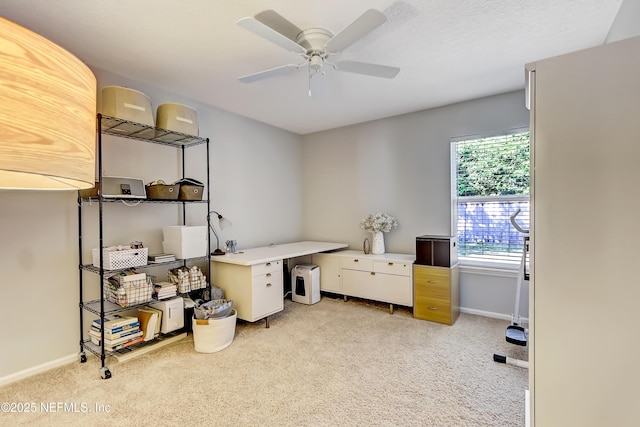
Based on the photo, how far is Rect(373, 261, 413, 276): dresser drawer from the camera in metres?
3.45

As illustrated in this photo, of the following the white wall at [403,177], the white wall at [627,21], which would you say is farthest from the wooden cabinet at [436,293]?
the white wall at [627,21]

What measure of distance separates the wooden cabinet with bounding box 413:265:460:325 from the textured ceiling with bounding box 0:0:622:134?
1.97 m

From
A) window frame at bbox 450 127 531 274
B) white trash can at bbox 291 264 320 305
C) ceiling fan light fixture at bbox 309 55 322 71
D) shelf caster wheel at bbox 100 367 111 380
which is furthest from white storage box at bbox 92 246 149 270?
window frame at bbox 450 127 531 274

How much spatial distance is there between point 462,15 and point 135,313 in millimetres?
3616

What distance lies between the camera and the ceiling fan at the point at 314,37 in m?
1.59

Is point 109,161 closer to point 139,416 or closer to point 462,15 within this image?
point 139,416

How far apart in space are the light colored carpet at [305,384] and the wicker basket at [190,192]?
1.39 metres

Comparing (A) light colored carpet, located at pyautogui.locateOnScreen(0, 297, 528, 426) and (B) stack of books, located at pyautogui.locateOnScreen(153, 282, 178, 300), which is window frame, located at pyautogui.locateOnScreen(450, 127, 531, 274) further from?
(B) stack of books, located at pyautogui.locateOnScreen(153, 282, 178, 300)

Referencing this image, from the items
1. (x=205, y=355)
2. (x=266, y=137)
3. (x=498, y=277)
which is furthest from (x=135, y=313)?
(x=498, y=277)

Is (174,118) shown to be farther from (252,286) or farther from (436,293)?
Answer: (436,293)

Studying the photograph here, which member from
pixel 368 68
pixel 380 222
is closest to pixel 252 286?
pixel 380 222

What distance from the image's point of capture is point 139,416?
180 cm

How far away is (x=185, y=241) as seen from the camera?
284 cm

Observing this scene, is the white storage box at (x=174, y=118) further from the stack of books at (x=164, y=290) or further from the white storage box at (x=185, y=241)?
the stack of books at (x=164, y=290)
